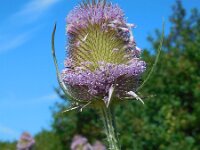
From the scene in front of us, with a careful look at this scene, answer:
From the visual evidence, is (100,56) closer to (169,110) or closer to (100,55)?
(100,55)

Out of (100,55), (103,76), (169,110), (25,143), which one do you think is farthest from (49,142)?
(103,76)

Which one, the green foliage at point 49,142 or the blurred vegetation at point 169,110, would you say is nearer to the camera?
the blurred vegetation at point 169,110

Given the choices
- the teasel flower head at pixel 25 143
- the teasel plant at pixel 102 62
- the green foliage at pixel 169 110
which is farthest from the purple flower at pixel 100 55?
the teasel flower head at pixel 25 143

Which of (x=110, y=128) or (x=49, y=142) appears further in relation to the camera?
(x=49, y=142)

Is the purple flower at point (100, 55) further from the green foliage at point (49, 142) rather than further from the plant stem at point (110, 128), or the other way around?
the green foliage at point (49, 142)

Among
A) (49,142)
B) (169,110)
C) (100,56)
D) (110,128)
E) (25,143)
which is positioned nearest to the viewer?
(110,128)

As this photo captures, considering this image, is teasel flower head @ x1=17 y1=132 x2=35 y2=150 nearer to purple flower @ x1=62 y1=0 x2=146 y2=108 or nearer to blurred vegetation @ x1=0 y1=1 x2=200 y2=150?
blurred vegetation @ x1=0 y1=1 x2=200 y2=150

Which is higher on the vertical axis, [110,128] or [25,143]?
[25,143]

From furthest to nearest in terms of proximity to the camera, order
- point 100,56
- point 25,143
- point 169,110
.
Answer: point 25,143
point 169,110
point 100,56
